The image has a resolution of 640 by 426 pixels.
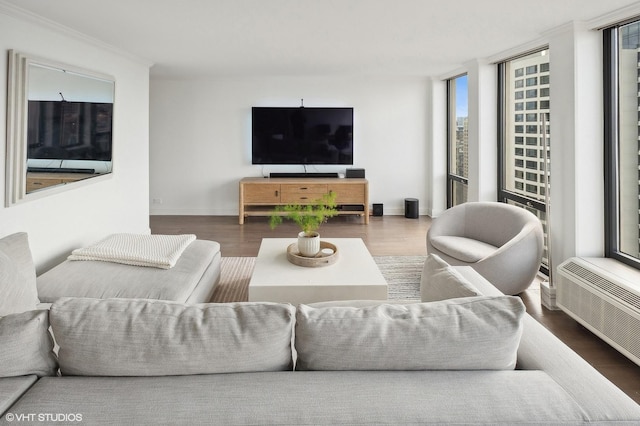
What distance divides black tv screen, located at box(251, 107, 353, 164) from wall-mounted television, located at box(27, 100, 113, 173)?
3178mm

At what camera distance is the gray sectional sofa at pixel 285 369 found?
43.2 inches

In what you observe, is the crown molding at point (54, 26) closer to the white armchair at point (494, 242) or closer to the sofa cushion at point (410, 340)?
the sofa cushion at point (410, 340)

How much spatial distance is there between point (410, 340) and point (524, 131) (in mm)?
4266

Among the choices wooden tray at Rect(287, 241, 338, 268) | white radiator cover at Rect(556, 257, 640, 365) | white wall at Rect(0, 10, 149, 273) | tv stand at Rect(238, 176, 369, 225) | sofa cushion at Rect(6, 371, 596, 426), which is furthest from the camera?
tv stand at Rect(238, 176, 369, 225)

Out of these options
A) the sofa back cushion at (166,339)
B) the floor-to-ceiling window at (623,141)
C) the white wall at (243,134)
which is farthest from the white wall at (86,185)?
the floor-to-ceiling window at (623,141)

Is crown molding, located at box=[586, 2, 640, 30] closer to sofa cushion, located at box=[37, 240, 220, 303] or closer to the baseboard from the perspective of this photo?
the baseboard

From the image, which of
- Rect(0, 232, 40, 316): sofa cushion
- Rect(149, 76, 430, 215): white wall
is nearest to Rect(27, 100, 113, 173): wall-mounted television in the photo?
Rect(0, 232, 40, 316): sofa cushion

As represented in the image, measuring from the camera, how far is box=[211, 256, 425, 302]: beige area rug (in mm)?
3865

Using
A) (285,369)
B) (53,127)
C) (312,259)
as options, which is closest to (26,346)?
(285,369)

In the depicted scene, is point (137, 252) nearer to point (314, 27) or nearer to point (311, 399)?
point (314, 27)

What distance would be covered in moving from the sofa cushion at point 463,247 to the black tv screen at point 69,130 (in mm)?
3335

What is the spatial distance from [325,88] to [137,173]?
3.53 metres

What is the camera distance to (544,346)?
1447 millimetres

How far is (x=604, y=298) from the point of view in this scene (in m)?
2.85
